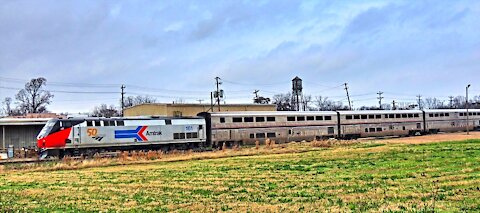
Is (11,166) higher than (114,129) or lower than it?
lower

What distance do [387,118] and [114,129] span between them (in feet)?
124

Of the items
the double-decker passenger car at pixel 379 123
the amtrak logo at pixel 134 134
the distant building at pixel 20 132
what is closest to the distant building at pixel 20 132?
the distant building at pixel 20 132

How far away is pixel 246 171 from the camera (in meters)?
25.1

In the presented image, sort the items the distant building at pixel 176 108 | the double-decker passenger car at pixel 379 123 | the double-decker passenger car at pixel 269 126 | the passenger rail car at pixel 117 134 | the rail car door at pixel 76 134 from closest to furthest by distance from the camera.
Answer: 1. the passenger rail car at pixel 117 134
2. the rail car door at pixel 76 134
3. the double-decker passenger car at pixel 269 126
4. the double-decker passenger car at pixel 379 123
5. the distant building at pixel 176 108

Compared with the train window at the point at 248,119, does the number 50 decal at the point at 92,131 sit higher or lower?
lower

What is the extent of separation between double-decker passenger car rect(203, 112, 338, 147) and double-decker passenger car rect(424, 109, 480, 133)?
65.2 ft

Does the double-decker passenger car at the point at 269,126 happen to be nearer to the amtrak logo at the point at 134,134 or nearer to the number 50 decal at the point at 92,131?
the amtrak logo at the point at 134,134

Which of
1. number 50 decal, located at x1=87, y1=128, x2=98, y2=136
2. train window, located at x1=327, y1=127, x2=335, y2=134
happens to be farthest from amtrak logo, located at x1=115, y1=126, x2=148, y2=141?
train window, located at x1=327, y1=127, x2=335, y2=134

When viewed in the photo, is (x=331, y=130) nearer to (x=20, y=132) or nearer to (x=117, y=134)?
(x=117, y=134)

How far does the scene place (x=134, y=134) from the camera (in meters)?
42.8

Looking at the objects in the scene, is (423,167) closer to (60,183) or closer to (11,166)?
(60,183)

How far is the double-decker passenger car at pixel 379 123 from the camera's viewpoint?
58.3m

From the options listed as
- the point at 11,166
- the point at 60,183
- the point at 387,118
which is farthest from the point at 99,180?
the point at 387,118

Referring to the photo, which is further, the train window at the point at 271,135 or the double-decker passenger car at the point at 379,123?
the double-decker passenger car at the point at 379,123
